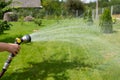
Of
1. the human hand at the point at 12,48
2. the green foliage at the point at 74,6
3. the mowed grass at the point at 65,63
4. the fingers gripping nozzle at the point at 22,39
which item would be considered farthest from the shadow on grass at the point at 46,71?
the green foliage at the point at 74,6

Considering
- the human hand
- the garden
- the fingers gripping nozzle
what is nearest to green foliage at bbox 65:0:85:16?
the garden

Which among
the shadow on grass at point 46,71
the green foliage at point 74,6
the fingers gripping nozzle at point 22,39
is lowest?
the green foliage at point 74,6

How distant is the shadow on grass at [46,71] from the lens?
21.9 ft

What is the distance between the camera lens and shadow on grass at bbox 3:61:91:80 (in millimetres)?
6672

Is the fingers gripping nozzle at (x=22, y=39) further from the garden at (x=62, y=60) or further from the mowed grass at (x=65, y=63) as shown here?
the mowed grass at (x=65, y=63)

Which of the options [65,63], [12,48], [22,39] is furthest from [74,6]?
[12,48]

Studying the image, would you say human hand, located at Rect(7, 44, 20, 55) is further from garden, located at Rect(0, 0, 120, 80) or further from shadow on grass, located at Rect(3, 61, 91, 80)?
shadow on grass, located at Rect(3, 61, 91, 80)

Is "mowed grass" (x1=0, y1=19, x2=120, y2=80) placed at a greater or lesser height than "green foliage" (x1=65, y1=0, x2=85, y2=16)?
greater

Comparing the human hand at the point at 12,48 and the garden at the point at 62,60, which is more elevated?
the human hand at the point at 12,48

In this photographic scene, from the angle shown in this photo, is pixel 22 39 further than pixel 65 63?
No

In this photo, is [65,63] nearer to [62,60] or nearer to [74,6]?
[62,60]

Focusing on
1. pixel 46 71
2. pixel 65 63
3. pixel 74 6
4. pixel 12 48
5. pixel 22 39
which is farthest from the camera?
pixel 74 6

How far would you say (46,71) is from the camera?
7.08 meters

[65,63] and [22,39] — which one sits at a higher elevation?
[22,39]
